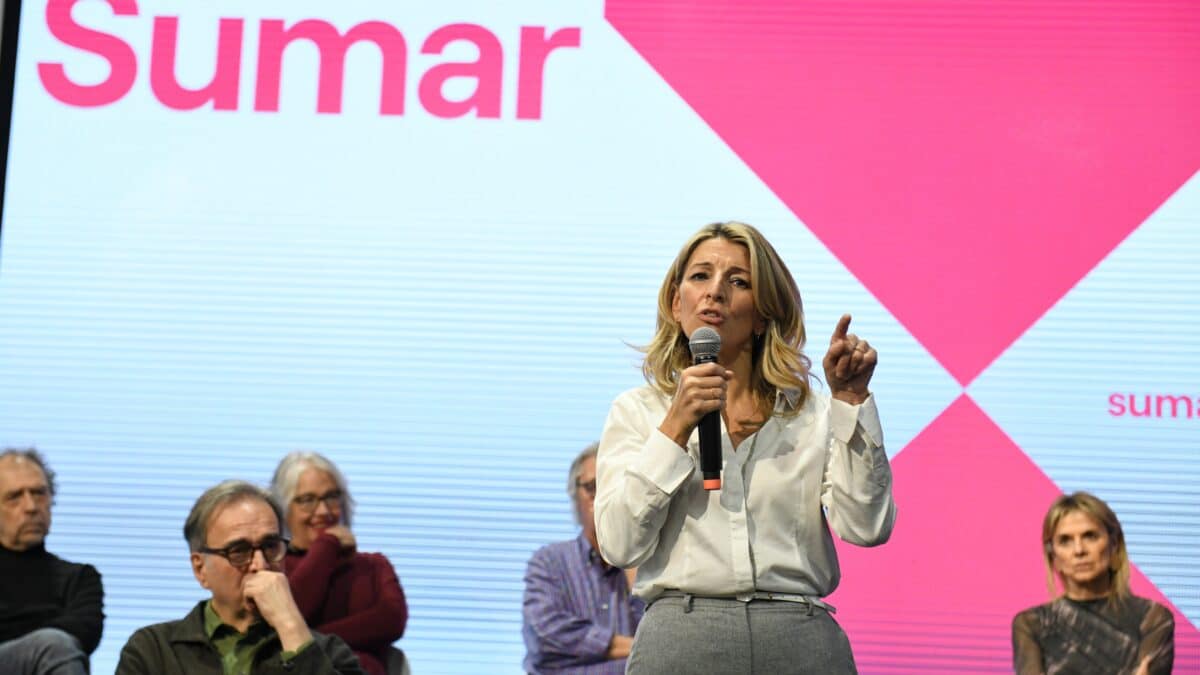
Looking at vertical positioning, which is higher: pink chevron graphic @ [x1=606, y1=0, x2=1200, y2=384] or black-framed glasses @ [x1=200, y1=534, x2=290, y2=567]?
pink chevron graphic @ [x1=606, y1=0, x2=1200, y2=384]

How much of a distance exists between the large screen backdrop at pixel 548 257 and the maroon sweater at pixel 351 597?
5.6 inches

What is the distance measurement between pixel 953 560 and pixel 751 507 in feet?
8.41

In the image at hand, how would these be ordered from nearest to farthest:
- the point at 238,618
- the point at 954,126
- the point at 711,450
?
the point at 711,450
the point at 238,618
the point at 954,126

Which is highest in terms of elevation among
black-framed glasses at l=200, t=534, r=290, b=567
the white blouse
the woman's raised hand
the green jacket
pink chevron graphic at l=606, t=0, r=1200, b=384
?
pink chevron graphic at l=606, t=0, r=1200, b=384

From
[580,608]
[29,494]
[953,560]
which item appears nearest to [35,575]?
[29,494]

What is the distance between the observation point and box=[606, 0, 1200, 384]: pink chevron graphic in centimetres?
462

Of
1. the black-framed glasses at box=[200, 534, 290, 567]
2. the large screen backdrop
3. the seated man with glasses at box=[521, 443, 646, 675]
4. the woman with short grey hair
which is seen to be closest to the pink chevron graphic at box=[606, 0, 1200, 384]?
the large screen backdrop

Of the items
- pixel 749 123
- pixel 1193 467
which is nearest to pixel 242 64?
pixel 749 123

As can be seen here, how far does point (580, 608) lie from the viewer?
429cm

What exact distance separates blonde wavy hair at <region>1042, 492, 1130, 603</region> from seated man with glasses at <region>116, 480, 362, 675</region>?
88.7 inches

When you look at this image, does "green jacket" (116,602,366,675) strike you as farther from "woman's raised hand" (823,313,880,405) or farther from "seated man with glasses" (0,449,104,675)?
"woman's raised hand" (823,313,880,405)

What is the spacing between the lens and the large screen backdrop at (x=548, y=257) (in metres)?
4.56

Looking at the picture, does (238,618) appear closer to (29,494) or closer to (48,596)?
(48,596)

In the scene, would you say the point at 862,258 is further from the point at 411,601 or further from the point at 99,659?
the point at 99,659
